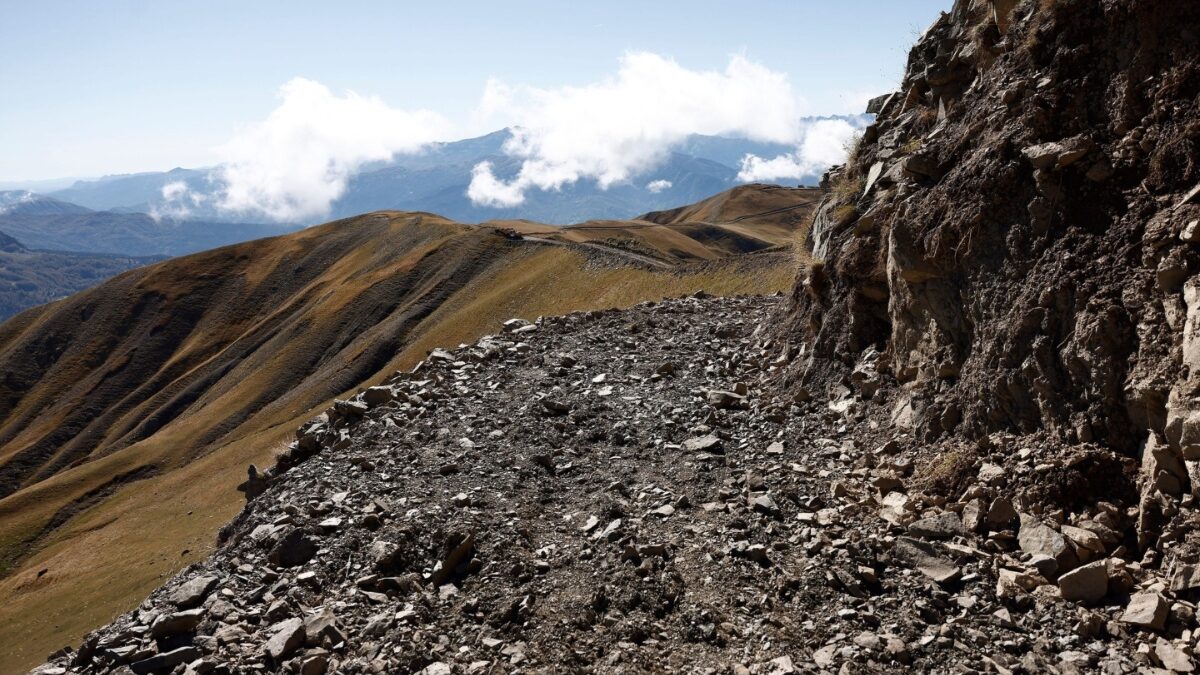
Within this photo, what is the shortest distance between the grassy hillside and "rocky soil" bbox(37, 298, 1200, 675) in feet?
82.9

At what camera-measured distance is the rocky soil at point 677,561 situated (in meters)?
9.77

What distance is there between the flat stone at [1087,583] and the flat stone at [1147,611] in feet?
1.25

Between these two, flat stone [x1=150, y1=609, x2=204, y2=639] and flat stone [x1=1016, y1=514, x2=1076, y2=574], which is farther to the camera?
flat stone [x1=150, y1=609, x2=204, y2=639]

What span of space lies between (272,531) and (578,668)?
8695mm

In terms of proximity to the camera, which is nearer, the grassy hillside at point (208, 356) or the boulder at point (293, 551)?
the boulder at point (293, 551)

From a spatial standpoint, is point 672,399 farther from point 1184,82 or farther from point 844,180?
point 1184,82

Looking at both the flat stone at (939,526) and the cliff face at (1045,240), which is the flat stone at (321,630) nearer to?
the flat stone at (939,526)

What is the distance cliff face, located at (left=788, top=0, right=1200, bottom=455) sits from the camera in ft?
35.3

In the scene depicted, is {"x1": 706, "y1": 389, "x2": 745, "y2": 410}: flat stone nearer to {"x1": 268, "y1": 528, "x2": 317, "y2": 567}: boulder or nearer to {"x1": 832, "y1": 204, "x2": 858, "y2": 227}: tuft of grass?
{"x1": 832, "y1": 204, "x2": 858, "y2": 227}: tuft of grass

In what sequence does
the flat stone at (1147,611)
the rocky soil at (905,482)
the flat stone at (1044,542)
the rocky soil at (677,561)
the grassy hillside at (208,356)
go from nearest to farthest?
1. the flat stone at (1147,611)
2. the rocky soil at (677,561)
3. the rocky soil at (905,482)
4. the flat stone at (1044,542)
5. the grassy hillside at (208,356)

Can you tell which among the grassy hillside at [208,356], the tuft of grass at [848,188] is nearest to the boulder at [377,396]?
the tuft of grass at [848,188]

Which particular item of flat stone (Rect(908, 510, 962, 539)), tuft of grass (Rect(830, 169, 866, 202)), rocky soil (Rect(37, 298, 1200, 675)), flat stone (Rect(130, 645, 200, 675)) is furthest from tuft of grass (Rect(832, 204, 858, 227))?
flat stone (Rect(130, 645, 200, 675))

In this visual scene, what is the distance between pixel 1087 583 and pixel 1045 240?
20.0 feet

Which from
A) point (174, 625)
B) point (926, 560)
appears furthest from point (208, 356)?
point (926, 560)
